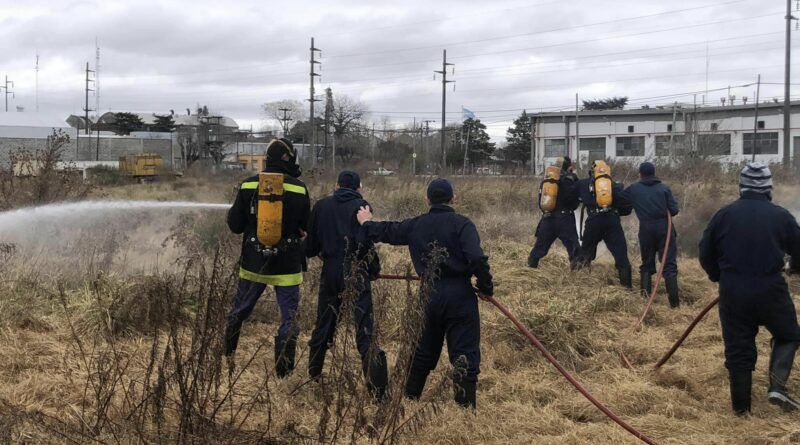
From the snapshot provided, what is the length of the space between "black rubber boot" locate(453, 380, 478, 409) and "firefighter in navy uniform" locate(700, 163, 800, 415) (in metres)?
1.77

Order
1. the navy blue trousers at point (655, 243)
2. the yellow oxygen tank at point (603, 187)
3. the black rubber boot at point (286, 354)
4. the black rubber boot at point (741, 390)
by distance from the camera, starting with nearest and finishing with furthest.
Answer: the black rubber boot at point (741, 390), the black rubber boot at point (286, 354), the navy blue trousers at point (655, 243), the yellow oxygen tank at point (603, 187)

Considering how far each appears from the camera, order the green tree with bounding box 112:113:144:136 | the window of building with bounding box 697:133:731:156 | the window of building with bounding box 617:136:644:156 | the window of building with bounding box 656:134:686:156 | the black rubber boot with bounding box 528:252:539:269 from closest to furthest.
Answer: the black rubber boot with bounding box 528:252:539:269 < the window of building with bounding box 697:133:731:156 < the window of building with bounding box 656:134:686:156 < the window of building with bounding box 617:136:644:156 < the green tree with bounding box 112:113:144:136

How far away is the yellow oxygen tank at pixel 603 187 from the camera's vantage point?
29.4 feet

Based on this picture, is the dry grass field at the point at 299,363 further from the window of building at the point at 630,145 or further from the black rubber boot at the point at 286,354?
the window of building at the point at 630,145

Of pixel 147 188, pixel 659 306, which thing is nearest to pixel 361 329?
pixel 659 306

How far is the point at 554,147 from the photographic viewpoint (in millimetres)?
67062

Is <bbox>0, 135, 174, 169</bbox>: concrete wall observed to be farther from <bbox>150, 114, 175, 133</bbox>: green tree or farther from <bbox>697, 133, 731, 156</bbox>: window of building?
<bbox>697, 133, 731, 156</bbox>: window of building

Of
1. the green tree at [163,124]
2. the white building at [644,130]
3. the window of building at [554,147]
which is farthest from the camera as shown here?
the green tree at [163,124]

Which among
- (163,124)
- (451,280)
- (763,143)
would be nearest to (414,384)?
(451,280)

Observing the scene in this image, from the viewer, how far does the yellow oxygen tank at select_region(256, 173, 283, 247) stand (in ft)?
16.9

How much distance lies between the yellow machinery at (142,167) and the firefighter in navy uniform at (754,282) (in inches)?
1402

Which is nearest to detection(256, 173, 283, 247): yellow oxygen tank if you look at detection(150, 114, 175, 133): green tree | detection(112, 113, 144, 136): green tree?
detection(150, 114, 175, 133): green tree

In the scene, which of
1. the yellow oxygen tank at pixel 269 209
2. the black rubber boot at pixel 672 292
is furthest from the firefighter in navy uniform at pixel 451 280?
the black rubber boot at pixel 672 292

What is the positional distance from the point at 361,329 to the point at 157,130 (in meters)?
68.3
